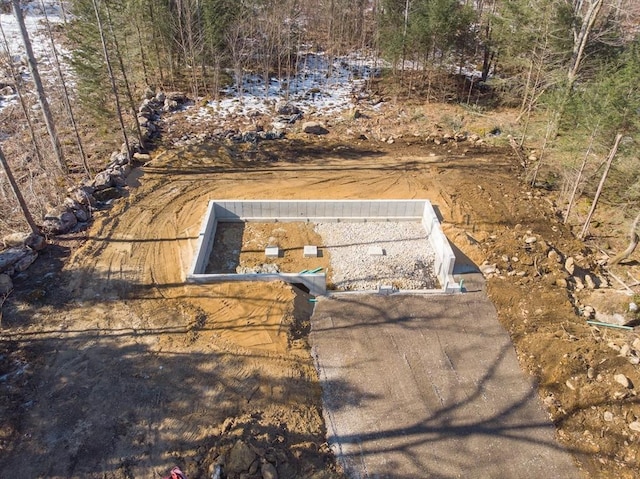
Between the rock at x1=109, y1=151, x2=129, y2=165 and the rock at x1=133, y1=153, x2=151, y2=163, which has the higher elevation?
the rock at x1=109, y1=151, x2=129, y2=165

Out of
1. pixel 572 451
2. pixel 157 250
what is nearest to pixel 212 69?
pixel 157 250

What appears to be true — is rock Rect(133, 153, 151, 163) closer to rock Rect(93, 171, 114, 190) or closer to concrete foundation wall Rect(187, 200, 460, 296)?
rock Rect(93, 171, 114, 190)

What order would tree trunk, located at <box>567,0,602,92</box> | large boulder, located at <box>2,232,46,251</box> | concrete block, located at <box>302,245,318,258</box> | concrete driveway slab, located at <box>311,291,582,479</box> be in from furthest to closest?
tree trunk, located at <box>567,0,602,92</box>
concrete block, located at <box>302,245,318,258</box>
large boulder, located at <box>2,232,46,251</box>
concrete driveway slab, located at <box>311,291,582,479</box>

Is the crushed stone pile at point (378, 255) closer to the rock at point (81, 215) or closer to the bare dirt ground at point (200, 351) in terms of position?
the bare dirt ground at point (200, 351)

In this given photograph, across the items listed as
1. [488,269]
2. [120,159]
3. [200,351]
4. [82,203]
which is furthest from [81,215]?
[488,269]

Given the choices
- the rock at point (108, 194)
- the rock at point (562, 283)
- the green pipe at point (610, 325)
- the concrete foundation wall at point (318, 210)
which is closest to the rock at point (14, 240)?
the rock at point (108, 194)

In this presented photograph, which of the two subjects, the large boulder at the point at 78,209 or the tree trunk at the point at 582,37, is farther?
the tree trunk at the point at 582,37

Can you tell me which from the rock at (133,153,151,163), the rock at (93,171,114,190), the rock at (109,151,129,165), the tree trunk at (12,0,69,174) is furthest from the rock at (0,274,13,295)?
the rock at (133,153,151,163)
